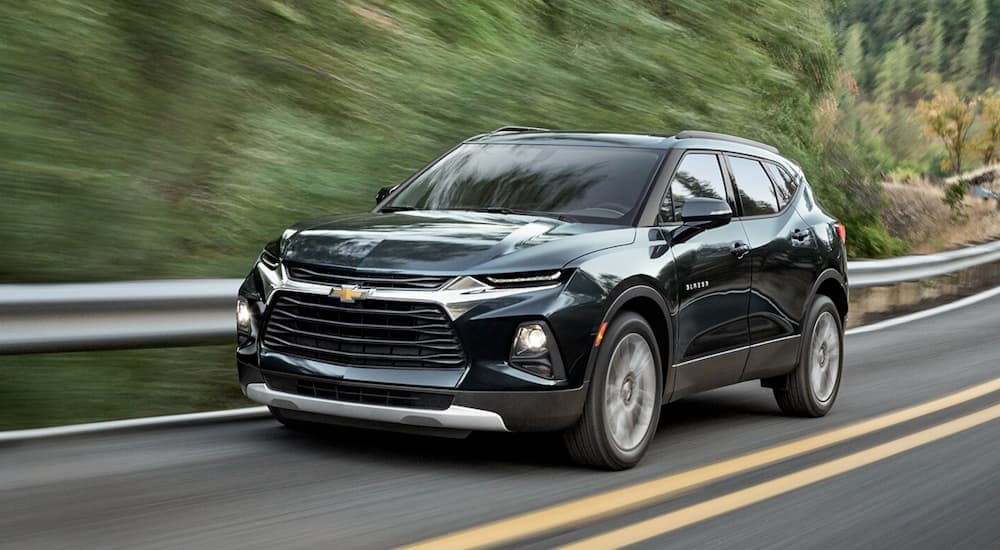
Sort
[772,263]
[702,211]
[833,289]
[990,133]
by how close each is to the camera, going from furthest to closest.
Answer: [990,133] < [833,289] < [772,263] < [702,211]

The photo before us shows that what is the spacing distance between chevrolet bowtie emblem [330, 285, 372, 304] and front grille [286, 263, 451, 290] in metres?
0.02

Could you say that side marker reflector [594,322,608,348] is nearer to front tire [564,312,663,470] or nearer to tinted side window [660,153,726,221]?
front tire [564,312,663,470]

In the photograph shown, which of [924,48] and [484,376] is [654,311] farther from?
[924,48]

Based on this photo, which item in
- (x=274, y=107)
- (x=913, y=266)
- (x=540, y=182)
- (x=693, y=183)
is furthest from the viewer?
(x=913, y=266)

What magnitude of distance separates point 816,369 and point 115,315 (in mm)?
4398

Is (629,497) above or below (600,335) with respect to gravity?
below

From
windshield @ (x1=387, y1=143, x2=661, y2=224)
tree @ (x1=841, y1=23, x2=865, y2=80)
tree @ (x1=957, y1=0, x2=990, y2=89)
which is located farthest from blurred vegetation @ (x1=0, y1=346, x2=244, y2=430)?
tree @ (x1=957, y1=0, x2=990, y2=89)

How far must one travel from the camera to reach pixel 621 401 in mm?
6727

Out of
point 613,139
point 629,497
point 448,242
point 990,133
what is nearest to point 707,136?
point 613,139

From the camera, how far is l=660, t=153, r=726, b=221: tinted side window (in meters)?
7.45

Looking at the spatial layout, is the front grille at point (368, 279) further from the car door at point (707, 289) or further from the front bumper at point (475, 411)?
the car door at point (707, 289)

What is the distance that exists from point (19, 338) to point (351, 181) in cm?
579

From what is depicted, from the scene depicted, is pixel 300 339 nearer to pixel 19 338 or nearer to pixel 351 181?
pixel 19 338

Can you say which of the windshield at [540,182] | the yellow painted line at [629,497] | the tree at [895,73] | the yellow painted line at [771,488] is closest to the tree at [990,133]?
the tree at [895,73]
